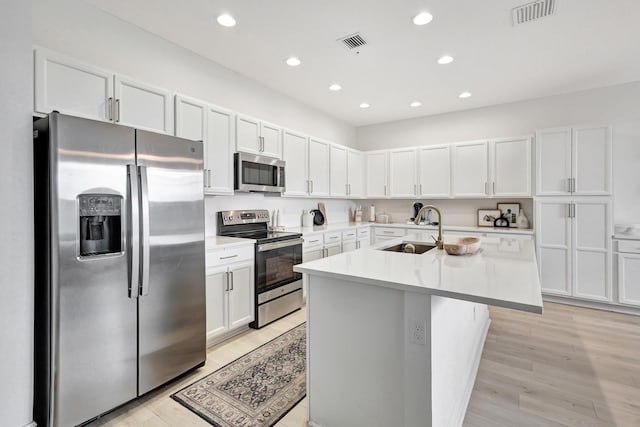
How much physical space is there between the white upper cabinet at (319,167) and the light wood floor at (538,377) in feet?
6.26

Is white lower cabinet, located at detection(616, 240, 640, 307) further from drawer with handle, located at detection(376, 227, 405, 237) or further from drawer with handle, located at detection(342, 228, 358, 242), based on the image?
drawer with handle, located at detection(342, 228, 358, 242)

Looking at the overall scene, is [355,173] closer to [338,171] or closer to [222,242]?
[338,171]

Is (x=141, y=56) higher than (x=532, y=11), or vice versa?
(x=532, y=11)

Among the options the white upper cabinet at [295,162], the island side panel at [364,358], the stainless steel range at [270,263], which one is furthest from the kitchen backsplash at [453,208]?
the island side panel at [364,358]

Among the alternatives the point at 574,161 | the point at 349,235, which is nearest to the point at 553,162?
the point at 574,161

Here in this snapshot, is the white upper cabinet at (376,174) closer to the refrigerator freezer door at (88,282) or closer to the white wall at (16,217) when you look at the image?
the refrigerator freezer door at (88,282)

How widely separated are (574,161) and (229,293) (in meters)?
4.37

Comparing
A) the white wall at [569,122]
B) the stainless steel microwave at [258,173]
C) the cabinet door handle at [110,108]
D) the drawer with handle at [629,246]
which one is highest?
the white wall at [569,122]

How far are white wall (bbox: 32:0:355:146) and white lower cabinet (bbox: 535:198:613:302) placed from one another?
12.6 ft

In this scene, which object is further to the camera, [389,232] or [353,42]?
[389,232]

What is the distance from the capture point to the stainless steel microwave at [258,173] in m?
3.20

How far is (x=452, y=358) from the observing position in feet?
5.60

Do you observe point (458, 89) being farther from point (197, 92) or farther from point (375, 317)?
point (375, 317)

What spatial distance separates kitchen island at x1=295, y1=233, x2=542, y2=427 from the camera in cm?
138
